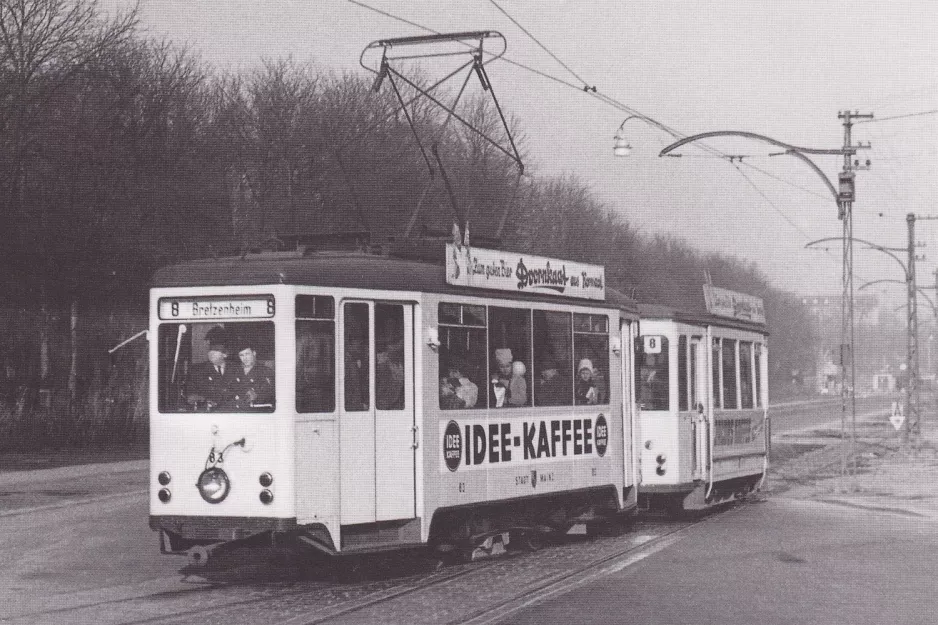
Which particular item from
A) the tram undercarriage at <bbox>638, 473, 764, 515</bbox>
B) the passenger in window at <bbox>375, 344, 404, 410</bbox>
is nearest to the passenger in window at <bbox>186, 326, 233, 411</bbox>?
the passenger in window at <bbox>375, 344, 404, 410</bbox>

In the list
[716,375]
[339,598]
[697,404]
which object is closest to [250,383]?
[339,598]

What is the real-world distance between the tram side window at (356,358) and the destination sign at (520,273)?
1206mm

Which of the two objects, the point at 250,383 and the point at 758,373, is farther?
the point at 758,373

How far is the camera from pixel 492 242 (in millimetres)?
→ 15055

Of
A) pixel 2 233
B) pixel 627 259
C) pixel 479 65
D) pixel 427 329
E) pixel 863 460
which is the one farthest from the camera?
pixel 627 259

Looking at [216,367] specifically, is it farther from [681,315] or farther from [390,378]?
[681,315]

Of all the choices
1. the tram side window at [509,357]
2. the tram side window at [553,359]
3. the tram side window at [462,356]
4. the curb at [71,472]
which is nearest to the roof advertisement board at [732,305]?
the tram side window at [553,359]

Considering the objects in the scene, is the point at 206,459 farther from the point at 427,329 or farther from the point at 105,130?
the point at 105,130

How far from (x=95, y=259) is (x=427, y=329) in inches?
920

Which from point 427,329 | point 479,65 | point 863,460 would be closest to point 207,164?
point 863,460

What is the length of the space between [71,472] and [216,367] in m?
15.9

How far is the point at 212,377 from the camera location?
11.9 metres

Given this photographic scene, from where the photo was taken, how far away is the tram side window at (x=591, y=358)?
1545 cm

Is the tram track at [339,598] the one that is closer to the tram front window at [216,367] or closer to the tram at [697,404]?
the tram front window at [216,367]
